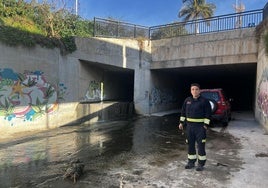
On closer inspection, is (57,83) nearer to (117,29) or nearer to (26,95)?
(26,95)

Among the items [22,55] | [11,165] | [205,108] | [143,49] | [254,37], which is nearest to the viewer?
[205,108]

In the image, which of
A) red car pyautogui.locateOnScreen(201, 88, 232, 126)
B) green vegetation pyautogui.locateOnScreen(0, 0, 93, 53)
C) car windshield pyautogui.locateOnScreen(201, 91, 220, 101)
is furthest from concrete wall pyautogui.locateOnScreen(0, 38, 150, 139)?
red car pyautogui.locateOnScreen(201, 88, 232, 126)

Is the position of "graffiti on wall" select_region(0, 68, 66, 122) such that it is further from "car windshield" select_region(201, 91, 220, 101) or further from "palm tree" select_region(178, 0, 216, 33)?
"palm tree" select_region(178, 0, 216, 33)

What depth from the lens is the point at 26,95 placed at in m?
13.5

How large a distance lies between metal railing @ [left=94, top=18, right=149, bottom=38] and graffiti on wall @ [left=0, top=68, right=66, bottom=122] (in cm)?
582

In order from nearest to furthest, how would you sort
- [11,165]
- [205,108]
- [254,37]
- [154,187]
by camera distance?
1. [154,187]
2. [205,108]
3. [11,165]
4. [254,37]

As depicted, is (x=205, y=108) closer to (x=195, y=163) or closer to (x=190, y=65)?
(x=195, y=163)

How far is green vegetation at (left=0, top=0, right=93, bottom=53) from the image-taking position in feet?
44.2

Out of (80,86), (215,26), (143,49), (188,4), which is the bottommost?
(80,86)

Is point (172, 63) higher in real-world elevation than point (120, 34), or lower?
lower

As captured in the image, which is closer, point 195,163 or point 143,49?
point 195,163

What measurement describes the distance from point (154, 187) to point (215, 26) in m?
14.8

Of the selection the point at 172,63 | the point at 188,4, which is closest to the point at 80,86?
the point at 172,63

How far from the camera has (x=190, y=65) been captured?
59.8 feet
